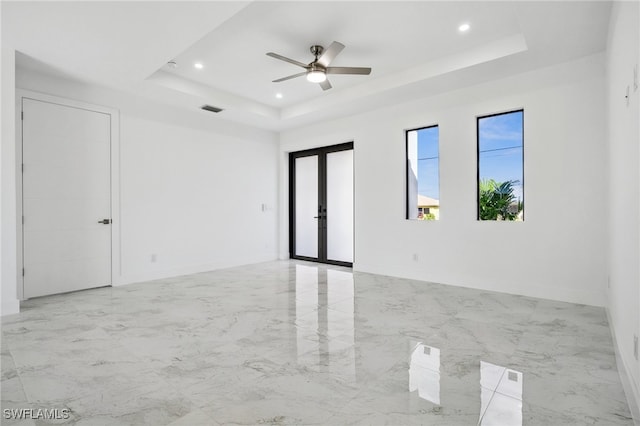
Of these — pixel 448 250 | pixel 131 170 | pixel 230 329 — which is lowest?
pixel 230 329

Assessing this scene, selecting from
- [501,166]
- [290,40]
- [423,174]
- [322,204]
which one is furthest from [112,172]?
[501,166]

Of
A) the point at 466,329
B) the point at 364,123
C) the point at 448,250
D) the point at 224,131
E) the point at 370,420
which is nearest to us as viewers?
the point at 370,420

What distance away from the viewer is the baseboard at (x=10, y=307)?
12.2 ft

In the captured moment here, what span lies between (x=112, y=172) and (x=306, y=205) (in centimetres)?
374

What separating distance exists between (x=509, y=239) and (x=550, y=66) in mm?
2236

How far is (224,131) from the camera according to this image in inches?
262

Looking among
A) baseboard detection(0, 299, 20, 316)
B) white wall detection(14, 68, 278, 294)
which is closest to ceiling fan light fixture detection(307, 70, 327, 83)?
white wall detection(14, 68, 278, 294)

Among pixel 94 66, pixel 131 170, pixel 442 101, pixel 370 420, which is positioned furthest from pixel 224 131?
Result: pixel 370 420

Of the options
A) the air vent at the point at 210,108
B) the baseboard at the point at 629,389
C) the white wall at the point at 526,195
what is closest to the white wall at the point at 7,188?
the air vent at the point at 210,108

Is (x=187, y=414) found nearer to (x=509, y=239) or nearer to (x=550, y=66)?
(x=509, y=239)

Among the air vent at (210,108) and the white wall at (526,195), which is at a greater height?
the air vent at (210,108)

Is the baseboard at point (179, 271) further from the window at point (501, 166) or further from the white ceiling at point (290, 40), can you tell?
the window at point (501, 166)

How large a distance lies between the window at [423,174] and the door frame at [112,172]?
4575mm

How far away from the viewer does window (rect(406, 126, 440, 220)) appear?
5.46 m
